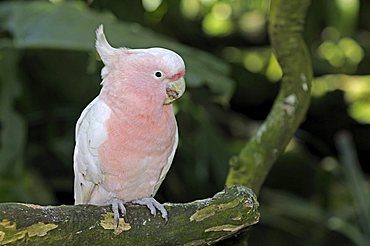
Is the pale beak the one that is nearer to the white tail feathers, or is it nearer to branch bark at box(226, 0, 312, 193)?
the white tail feathers

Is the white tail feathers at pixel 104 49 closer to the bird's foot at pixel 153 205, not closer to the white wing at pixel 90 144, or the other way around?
the white wing at pixel 90 144

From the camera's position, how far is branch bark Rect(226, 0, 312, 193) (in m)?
0.91

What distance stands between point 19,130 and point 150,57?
0.64 metres

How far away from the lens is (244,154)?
911mm

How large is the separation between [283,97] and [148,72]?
0.89 feet

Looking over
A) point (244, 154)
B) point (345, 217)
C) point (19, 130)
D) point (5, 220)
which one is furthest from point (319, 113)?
point (5, 220)

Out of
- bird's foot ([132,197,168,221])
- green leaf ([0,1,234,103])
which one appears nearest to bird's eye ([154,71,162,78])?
bird's foot ([132,197,168,221])

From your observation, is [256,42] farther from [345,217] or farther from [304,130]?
[345,217]

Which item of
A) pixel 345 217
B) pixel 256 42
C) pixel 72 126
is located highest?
pixel 256 42

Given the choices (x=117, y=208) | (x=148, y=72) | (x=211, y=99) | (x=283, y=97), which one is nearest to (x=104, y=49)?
(x=148, y=72)

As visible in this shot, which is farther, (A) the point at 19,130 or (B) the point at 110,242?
(A) the point at 19,130

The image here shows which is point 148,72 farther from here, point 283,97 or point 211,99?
point 211,99

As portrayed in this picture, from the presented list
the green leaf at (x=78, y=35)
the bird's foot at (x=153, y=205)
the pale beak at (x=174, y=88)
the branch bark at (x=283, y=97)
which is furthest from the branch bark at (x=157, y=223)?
the green leaf at (x=78, y=35)

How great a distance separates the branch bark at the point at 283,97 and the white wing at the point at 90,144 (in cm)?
20
